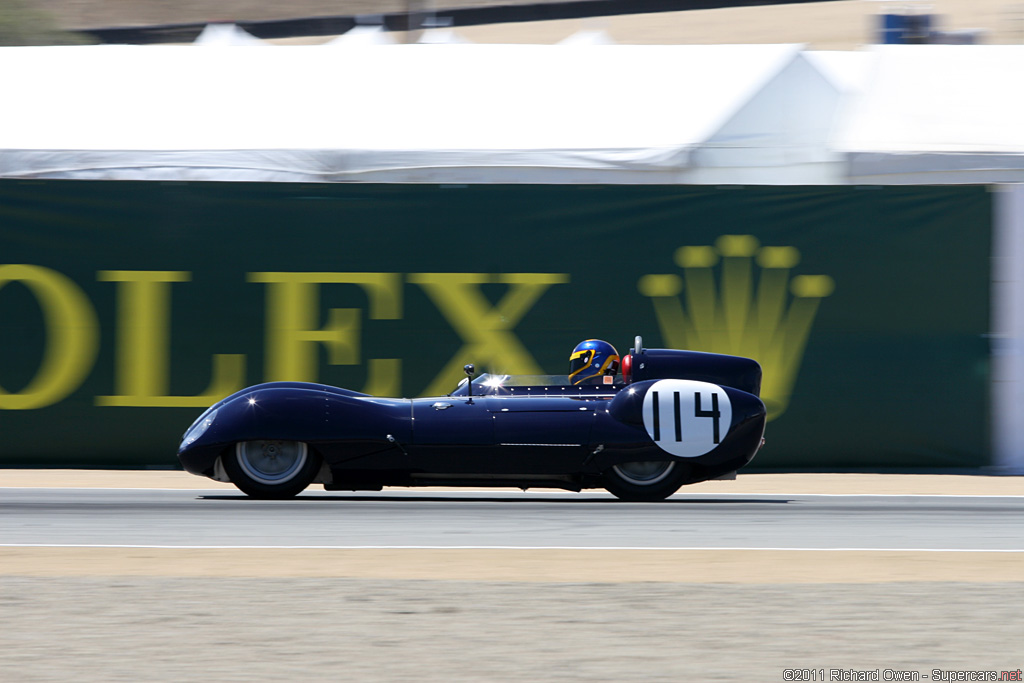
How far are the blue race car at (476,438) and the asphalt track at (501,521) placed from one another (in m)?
0.21

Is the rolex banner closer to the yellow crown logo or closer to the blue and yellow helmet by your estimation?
the yellow crown logo

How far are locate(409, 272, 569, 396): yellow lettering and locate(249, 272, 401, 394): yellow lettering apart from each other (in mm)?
381

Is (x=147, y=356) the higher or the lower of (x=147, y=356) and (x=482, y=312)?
the lower

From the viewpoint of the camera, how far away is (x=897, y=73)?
14594 mm

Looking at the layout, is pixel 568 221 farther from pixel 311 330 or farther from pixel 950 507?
pixel 950 507


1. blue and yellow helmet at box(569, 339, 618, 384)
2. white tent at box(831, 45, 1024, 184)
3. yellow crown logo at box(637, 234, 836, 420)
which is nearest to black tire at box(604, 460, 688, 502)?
blue and yellow helmet at box(569, 339, 618, 384)

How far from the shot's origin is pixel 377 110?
13969 millimetres

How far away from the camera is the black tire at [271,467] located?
Result: 29.2 feet

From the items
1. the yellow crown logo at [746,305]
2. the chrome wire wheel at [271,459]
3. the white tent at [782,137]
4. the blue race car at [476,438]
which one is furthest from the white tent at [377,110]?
the chrome wire wheel at [271,459]

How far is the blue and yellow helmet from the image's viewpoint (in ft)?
31.0

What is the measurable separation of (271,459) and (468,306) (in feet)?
10.0

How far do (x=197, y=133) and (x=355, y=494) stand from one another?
5572 millimetres

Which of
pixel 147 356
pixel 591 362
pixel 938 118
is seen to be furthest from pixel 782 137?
pixel 147 356

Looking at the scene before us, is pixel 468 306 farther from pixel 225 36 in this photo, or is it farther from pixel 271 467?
pixel 225 36
